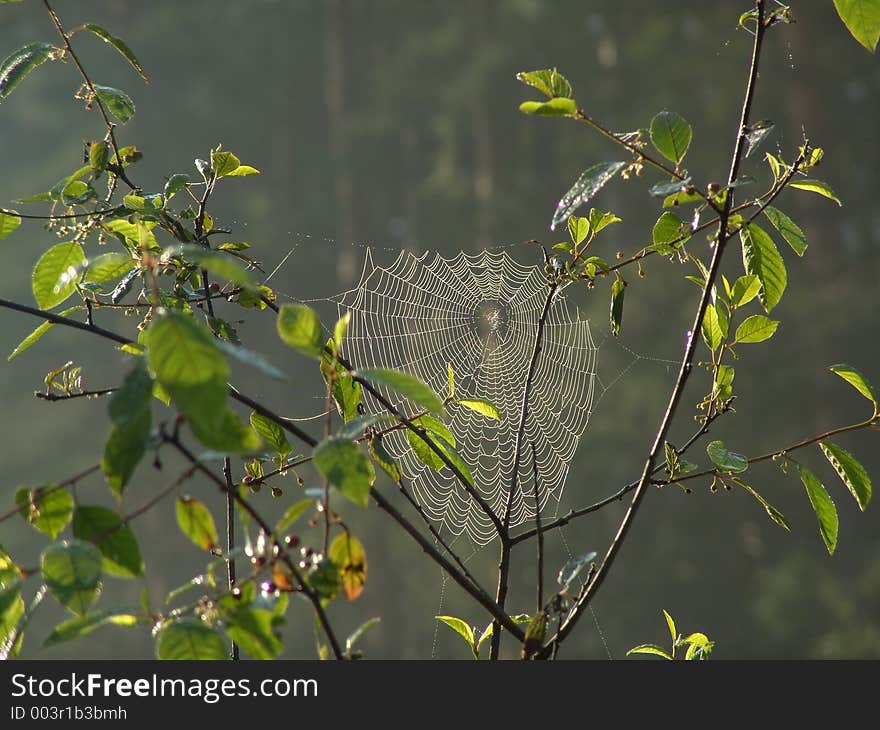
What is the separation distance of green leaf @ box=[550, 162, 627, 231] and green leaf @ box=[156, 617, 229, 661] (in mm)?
495

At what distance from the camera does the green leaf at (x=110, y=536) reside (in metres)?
0.83

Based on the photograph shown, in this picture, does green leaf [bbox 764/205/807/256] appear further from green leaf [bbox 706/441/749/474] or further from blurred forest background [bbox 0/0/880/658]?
blurred forest background [bbox 0/0/880/658]

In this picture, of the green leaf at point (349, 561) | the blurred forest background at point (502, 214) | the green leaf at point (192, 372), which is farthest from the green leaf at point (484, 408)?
the blurred forest background at point (502, 214)

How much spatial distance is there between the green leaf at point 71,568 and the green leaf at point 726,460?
2.42 ft

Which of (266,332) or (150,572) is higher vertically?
(266,332)

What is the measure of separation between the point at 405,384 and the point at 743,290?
70 cm

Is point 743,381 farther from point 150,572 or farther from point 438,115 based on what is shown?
point 150,572

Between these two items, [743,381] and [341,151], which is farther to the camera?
[341,151]

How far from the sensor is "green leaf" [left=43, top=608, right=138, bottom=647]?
84cm

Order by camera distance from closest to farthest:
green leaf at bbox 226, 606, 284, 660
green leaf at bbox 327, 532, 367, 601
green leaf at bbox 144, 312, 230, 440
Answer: green leaf at bbox 144, 312, 230, 440
green leaf at bbox 226, 606, 284, 660
green leaf at bbox 327, 532, 367, 601

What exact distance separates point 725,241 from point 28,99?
25968 millimetres

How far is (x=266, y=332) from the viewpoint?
20969mm

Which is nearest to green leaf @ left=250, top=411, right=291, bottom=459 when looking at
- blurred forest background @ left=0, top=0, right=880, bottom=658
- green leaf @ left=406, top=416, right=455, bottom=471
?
green leaf @ left=406, top=416, right=455, bottom=471

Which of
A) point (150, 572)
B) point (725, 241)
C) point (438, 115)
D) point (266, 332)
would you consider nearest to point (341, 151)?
point (438, 115)
